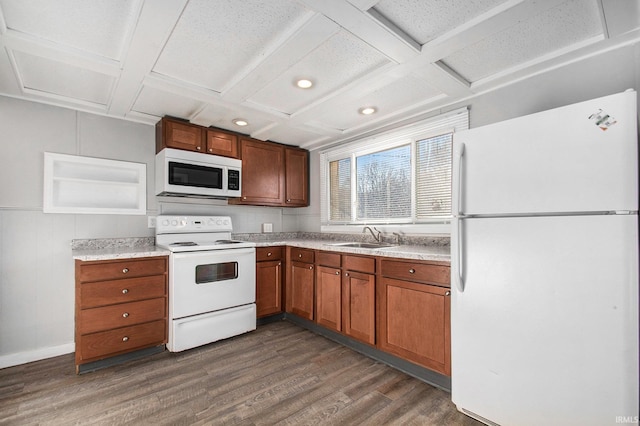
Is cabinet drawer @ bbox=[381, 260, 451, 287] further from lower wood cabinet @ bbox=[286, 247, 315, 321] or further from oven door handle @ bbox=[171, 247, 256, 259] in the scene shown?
oven door handle @ bbox=[171, 247, 256, 259]

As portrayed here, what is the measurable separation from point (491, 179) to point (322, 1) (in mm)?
1252

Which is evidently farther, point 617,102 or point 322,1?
point 322,1

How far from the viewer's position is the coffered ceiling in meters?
1.52

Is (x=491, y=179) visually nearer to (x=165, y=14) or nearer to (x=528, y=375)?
(x=528, y=375)

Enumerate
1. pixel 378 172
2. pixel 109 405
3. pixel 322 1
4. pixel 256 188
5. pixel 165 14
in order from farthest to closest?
pixel 256 188
pixel 378 172
pixel 109 405
pixel 165 14
pixel 322 1

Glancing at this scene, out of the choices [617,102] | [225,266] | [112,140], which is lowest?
[225,266]

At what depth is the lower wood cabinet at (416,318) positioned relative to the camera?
2.02 m

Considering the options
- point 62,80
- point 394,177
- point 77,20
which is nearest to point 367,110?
point 394,177

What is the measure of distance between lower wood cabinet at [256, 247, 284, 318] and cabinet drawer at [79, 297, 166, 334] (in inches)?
38.5

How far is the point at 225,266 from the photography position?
118 inches

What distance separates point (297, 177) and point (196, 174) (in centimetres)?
138

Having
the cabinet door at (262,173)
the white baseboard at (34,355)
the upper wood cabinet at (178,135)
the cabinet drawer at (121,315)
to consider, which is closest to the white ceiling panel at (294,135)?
the cabinet door at (262,173)

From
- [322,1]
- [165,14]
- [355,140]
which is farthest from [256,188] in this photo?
[322,1]

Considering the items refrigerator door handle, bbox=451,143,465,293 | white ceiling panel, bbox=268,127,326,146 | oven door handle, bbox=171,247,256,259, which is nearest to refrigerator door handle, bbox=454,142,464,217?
refrigerator door handle, bbox=451,143,465,293
